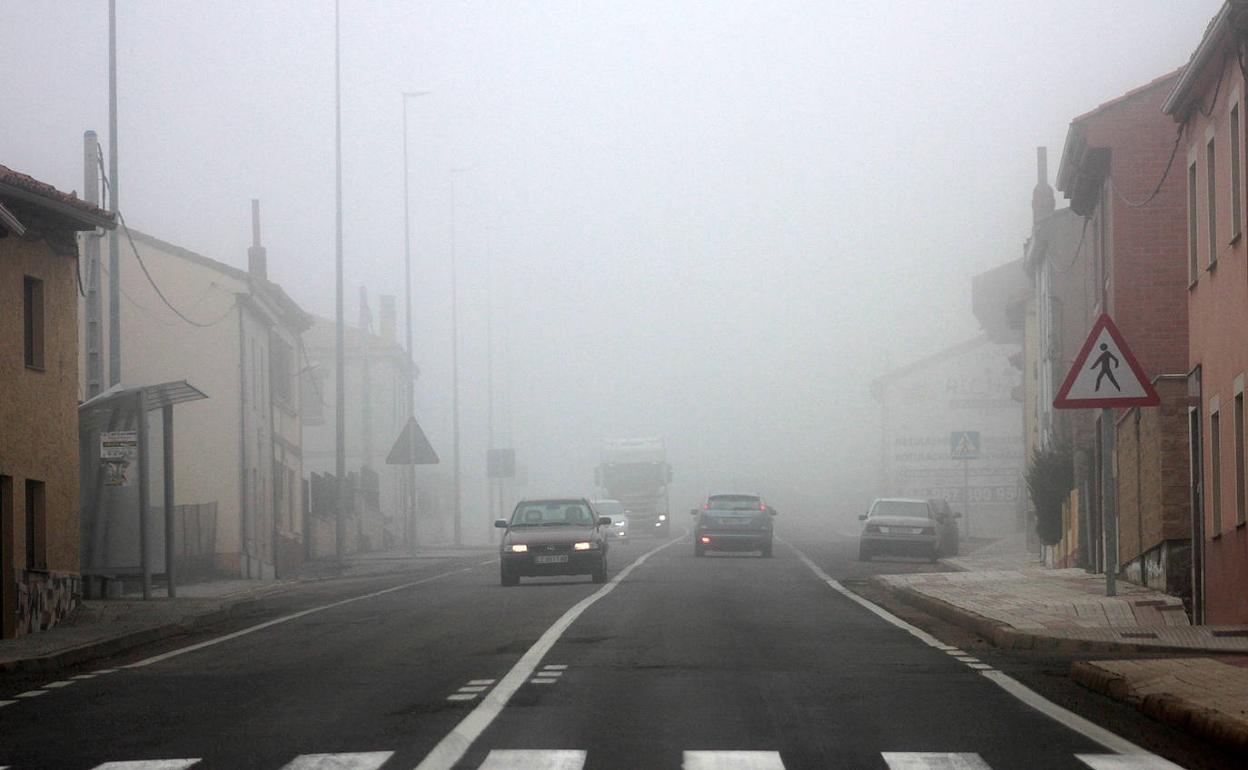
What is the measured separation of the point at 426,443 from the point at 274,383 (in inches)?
287

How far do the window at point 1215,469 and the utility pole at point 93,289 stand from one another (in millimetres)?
15681

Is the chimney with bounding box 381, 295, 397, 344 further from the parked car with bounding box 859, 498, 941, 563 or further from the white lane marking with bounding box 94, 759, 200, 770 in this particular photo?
the white lane marking with bounding box 94, 759, 200, 770

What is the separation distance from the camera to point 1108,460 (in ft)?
66.2

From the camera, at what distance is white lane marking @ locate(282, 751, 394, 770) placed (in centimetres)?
912

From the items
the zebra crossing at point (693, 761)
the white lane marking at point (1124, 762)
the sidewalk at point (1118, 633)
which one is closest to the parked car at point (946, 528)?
the sidewalk at point (1118, 633)

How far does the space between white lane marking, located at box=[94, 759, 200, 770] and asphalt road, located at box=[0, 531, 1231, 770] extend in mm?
32

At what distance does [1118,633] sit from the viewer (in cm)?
1641

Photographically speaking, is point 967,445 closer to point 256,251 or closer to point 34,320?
point 256,251

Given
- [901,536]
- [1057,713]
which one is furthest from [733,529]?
[1057,713]

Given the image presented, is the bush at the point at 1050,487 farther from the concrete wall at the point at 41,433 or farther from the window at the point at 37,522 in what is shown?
the window at the point at 37,522

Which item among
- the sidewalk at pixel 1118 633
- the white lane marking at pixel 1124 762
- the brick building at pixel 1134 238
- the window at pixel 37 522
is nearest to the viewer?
the white lane marking at pixel 1124 762

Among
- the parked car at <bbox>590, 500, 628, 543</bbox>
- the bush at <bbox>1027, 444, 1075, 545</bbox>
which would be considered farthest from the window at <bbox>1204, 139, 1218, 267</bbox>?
the parked car at <bbox>590, 500, 628, 543</bbox>

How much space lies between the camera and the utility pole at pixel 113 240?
29312mm

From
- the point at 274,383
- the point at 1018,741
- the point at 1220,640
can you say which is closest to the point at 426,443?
the point at 274,383
